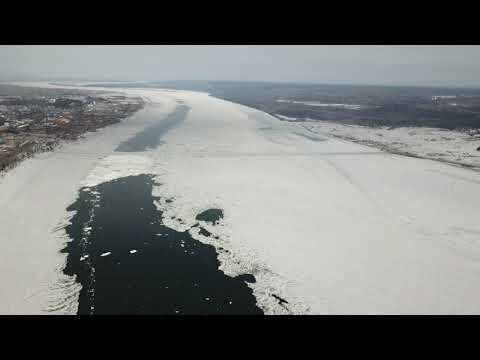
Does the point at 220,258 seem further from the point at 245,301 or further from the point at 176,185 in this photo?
the point at 176,185

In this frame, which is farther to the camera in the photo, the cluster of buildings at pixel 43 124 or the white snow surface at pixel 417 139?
the white snow surface at pixel 417 139

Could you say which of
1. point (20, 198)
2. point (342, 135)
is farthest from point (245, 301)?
point (342, 135)

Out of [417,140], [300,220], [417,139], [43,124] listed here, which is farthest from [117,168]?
[417,139]

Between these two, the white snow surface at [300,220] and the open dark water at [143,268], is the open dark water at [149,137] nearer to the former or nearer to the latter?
the white snow surface at [300,220]

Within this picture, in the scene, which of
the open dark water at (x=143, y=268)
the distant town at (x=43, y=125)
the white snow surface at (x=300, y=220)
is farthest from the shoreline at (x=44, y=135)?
the open dark water at (x=143, y=268)

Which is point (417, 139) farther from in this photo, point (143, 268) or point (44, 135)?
point (44, 135)
